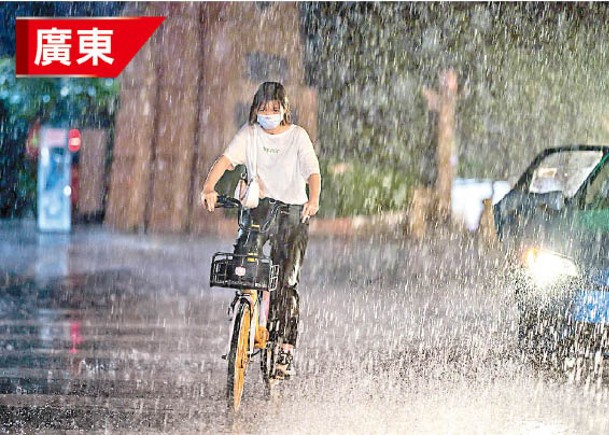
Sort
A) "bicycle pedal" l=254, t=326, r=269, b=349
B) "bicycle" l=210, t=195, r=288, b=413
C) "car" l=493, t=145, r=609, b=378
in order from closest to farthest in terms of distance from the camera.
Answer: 1. "bicycle" l=210, t=195, r=288, b=413
2. "bicycle pedal" l=254, t=326, r=269, b=349
3. "car" l=493, t=145, r=609, b=378

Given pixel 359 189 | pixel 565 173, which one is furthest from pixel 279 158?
pixel 359 189

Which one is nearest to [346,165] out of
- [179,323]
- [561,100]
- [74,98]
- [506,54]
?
[506,54]

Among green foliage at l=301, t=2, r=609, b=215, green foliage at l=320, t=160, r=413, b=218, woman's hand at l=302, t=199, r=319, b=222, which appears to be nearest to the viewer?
woman's hand at l=302, t=199, r=319, b=222

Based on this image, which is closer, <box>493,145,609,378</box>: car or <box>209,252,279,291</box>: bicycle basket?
<box>209,252,279,291</box>: bicycle basket

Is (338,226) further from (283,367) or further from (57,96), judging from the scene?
(283,367)

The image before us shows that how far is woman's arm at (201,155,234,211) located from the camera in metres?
6.86

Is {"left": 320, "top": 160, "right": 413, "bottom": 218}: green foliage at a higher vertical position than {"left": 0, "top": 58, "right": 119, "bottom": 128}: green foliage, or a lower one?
lower

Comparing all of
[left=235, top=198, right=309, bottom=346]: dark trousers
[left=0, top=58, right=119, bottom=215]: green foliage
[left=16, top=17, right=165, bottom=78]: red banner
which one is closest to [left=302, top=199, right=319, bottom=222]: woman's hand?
[left=235, top=198, right=309, bottom=346]: dark trousers

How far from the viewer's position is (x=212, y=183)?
7.07 m

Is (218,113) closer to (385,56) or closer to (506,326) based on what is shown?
(385,56)

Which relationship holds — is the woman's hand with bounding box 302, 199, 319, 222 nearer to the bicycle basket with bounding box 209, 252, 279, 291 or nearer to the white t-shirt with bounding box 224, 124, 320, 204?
the white t-shirt with bounding box 224, 124, 320, 204

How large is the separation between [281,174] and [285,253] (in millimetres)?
465

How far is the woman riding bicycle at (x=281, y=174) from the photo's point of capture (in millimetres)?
7113

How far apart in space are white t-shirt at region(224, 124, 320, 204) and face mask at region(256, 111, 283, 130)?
2.5 inches
